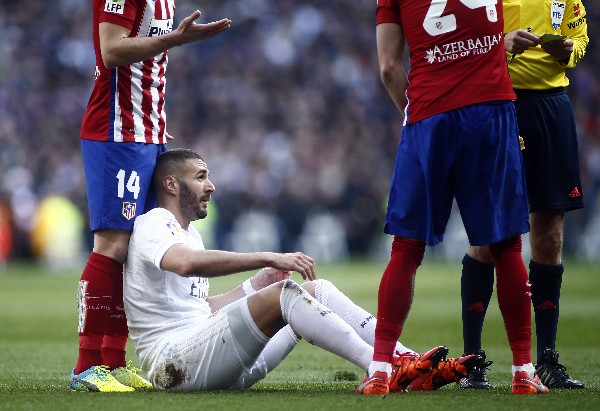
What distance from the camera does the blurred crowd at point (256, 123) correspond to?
22125 mm

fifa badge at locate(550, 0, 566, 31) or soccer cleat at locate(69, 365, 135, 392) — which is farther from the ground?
fifa badge at locate(550, 0, 566, 31)

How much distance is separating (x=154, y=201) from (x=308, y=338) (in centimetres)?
126

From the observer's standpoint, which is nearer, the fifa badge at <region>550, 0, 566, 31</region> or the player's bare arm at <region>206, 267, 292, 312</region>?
the player's bare arm at <region>206, 267, 292, 312</region>

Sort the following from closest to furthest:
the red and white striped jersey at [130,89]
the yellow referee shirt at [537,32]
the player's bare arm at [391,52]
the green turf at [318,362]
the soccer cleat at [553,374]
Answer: the green turf at [318,362] < the player's bare arm at [391,52] < the red and white striped jersey at [130,89] < the soccer cleat at [553,374] < the yellow referee shirt at [537,32]

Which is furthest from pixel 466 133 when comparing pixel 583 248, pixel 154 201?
pixel 583 248

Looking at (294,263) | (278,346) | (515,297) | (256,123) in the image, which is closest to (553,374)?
(515,297)

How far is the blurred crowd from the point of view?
2212 centimetres

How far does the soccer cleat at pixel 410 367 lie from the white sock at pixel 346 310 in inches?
8.9

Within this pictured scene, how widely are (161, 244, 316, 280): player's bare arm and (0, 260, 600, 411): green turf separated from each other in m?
0.56

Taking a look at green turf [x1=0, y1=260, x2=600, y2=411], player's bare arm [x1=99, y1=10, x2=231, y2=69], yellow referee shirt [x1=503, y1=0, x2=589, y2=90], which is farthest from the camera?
yellow referee shirt [x1=503, y1=0, x2=589, y2=90]

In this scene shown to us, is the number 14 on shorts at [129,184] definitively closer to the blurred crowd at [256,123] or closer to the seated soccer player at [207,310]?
the seated soccer player at [207,310]

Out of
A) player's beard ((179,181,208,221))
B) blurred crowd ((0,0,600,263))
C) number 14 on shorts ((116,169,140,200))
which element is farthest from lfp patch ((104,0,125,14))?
blurred crowd ((0,0,600,263))

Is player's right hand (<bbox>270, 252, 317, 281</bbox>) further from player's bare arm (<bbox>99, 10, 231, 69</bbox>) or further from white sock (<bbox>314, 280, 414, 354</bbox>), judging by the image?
player's bare arm (<bbox>99, 10, 231, 69</bbox>)

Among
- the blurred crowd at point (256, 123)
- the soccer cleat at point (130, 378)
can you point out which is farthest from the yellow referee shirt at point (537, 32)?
the blurred crowd at point (256, 123)
